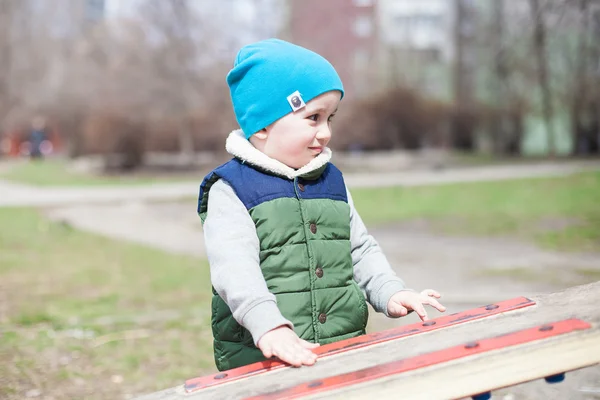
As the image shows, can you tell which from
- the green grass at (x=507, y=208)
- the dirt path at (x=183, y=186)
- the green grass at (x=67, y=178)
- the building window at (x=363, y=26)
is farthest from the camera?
the building window at (x=363, y=26)

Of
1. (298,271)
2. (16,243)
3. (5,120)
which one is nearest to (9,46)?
(5,120)

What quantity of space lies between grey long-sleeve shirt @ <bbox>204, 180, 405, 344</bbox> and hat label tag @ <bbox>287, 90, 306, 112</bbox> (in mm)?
309

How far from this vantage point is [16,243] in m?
8.97

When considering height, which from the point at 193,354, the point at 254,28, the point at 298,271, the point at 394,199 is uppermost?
the point at 254,28

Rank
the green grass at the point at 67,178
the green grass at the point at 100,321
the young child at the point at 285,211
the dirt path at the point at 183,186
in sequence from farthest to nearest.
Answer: the green grass at the point at 67,178
the dirt path at the point at 183,186
the green grass at the point at 100,321
the young child at the point at 285,211

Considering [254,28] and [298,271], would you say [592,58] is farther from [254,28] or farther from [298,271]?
[298,271]

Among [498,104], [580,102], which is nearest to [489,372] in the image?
[580,102]

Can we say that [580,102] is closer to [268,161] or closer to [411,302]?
[411,302]

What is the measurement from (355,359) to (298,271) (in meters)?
0.38

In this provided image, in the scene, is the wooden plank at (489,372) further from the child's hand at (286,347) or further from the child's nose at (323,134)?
the child's nose at (323,134)

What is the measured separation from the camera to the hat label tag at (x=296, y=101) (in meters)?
2.21

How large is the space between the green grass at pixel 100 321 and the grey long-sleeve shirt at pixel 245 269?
1712mm

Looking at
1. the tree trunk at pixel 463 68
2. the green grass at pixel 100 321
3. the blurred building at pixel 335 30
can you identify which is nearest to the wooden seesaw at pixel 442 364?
the green grass at pixel 100 321

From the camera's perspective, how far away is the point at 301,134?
2236 millimetres
